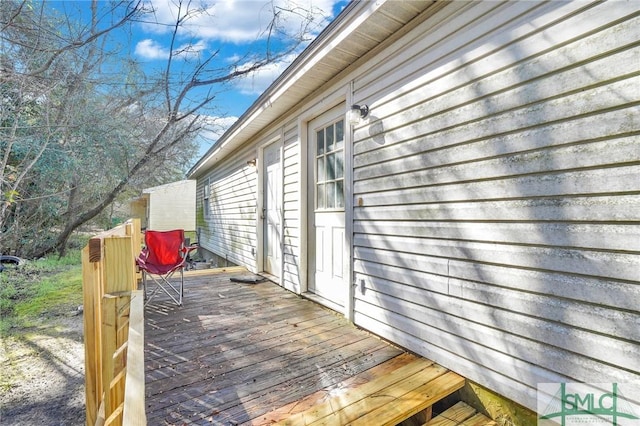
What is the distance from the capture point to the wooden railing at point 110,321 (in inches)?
46.6

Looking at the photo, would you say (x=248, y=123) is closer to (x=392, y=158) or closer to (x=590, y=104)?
(x=392, y=158)

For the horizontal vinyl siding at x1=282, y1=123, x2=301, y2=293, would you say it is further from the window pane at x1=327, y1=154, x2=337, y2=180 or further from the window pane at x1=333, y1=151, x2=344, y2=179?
the window pane at x1=333, y1=151, x2=344, y2=179

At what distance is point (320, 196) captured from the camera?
3838 mm

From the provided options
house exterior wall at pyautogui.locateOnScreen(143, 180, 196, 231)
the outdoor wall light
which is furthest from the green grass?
house exterior wall at pyautogui.locateOnScreen(143, 180, 196, 231)

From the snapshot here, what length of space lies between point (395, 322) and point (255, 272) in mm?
3606

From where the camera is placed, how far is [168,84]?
9.88 meters

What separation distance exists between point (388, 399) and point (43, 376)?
347 centimetres

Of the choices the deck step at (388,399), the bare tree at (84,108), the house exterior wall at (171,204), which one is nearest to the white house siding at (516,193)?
the deck step at (388,399)

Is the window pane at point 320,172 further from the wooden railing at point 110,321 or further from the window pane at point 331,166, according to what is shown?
the wooden railing at point 110,321

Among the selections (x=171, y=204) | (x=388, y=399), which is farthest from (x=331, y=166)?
(x=171, y=204)

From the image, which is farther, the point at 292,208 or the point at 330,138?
the point at 292,208

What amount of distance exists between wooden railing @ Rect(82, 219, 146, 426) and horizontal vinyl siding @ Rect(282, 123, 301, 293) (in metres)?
2.62

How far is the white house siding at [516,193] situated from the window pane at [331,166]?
967mm

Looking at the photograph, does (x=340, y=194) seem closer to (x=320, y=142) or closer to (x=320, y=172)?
(x=320, y=172)
